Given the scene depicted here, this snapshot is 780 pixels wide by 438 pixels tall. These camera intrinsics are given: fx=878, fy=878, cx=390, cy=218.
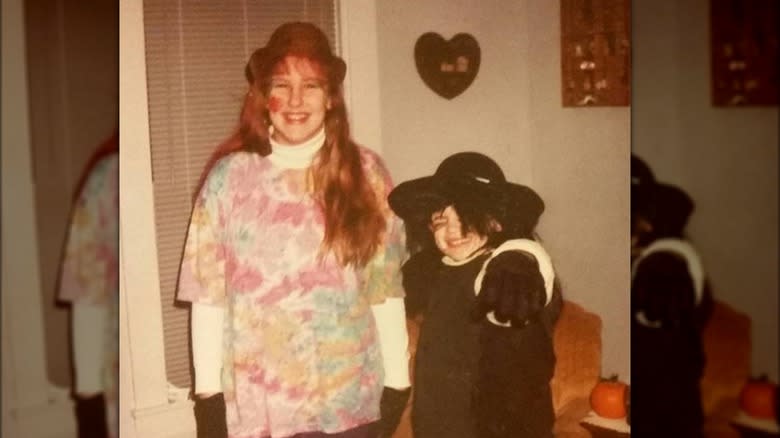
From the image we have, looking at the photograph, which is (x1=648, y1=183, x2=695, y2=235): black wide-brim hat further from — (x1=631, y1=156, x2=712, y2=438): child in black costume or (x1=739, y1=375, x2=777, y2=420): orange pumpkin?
(x1=739, y1=375, x2=777, y2=420): orange pumpkin

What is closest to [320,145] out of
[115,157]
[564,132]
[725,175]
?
[115,157]

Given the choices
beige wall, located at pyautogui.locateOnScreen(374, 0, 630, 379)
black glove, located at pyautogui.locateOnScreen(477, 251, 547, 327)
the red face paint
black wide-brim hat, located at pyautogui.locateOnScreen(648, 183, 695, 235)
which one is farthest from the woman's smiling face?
black wide-brim hat, located at pyautogui.locateOnScreen(648, 183, 695, 235)

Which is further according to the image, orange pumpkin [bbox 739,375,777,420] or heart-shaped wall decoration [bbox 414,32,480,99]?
heart-shaped wall decoration [bbox 414,32,480,99]

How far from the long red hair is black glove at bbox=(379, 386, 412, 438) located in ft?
0.95

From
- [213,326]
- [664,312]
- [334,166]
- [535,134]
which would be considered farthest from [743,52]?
[213,326]

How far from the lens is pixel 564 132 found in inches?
75.4

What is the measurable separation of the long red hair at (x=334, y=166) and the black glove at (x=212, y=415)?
38 cm

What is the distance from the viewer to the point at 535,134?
1.93 metres

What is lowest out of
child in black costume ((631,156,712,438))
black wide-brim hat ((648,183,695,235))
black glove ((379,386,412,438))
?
black glove ((379,386,412,438))

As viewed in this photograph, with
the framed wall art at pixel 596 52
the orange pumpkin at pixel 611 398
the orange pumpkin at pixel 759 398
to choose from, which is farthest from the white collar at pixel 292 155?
the orange pumpkin at pixel 759 398

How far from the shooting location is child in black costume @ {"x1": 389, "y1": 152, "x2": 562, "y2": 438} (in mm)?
1880

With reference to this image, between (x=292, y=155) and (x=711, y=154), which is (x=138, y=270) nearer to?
(x=292, y=155)

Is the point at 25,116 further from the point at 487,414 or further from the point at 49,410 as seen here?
the point at 487,414

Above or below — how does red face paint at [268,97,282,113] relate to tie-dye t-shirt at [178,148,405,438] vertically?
above
